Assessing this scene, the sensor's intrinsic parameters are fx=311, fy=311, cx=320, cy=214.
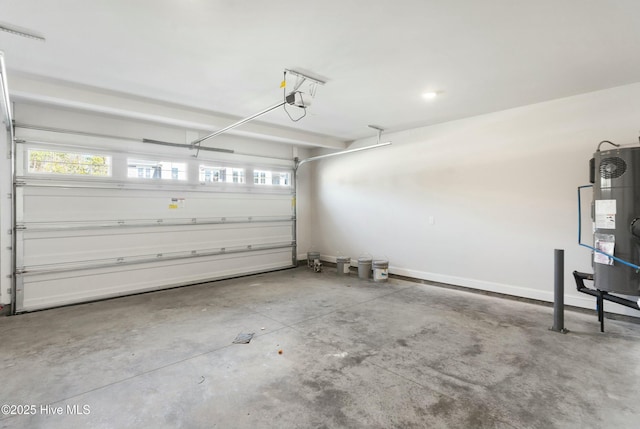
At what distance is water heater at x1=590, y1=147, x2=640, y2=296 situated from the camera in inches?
126

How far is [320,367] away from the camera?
2.78 metres

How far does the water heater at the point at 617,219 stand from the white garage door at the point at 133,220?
5.47 metres

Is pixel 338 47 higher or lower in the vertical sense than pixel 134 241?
higher

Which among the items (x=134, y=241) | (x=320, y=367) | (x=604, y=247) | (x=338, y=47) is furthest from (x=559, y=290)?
(x=134, y=241)

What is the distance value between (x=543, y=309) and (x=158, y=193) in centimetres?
618

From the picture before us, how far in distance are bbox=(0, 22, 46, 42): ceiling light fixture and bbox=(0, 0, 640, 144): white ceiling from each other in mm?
83

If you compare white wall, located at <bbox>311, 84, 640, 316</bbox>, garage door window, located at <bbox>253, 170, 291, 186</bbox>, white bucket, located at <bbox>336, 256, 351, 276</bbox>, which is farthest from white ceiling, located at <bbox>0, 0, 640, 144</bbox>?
white bucket, located at <bbox>336, 256, 351, 276</bbox>

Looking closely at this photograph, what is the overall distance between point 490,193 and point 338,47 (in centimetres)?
342

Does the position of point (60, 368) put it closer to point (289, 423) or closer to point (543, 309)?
point (289, 423)

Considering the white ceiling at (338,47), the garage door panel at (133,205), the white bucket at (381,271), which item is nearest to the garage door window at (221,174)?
the garage door panel at (133,205)

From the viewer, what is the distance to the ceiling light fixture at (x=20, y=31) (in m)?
2.54

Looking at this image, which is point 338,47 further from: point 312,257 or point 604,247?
point 312,257

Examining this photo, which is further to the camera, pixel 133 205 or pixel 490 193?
pixel 133 205

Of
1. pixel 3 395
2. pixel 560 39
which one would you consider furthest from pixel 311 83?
pixel 3 395
